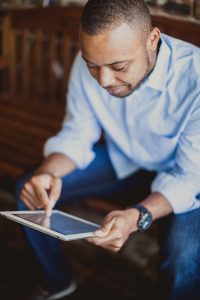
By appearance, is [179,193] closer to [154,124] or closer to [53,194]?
[154,124]

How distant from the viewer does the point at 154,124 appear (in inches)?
79.1

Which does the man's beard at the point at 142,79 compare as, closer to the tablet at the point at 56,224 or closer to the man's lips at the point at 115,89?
the man's lips at the point at 115,89

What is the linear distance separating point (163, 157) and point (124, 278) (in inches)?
31.1

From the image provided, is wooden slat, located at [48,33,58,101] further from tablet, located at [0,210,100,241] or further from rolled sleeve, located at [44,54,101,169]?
tablet, located at [0,210,100,241]

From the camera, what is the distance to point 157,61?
1859 millimetres

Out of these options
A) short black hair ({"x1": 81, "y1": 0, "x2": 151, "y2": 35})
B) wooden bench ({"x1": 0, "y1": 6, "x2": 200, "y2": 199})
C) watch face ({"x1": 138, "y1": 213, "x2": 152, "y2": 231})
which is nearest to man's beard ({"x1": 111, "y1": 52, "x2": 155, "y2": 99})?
short black hair ({"x1": 81, "y1": 0, "x2": 151, "y2": 35})

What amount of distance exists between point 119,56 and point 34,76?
5.71 ft

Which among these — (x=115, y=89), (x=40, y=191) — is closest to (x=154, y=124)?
(x=115, y=89)

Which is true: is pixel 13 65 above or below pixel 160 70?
below

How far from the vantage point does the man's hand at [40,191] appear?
195cm

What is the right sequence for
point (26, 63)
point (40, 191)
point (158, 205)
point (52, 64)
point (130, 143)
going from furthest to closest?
point (26, 63) → point (52, 64) → point (130, 143) → point (40, 191) → point (158, 205)

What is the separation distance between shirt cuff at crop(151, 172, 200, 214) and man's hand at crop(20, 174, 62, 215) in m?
0.40

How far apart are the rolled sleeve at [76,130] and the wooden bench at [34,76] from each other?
43cm

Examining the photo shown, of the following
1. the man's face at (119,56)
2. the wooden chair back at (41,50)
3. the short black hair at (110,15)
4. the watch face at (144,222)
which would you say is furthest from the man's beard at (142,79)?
the wooden chair back at (41,50)
